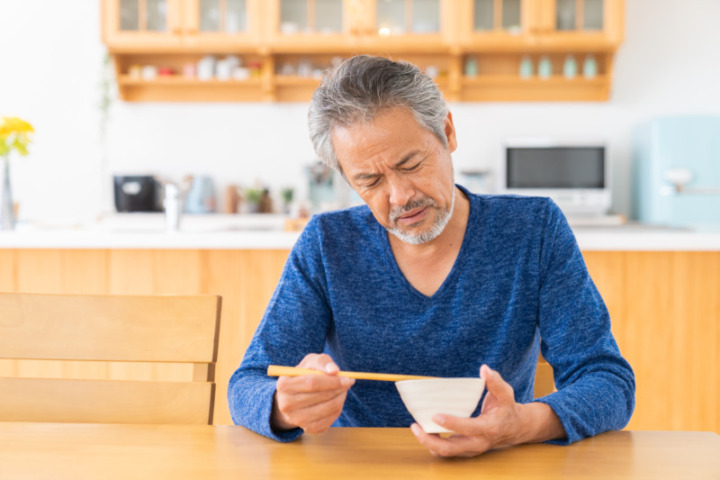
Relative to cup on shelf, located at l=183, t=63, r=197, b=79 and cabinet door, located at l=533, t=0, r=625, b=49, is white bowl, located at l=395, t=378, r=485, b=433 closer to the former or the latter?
cabinet door, located at l=533, t=0, r=625, b=49

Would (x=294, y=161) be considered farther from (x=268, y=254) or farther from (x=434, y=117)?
(x=434, y=117)

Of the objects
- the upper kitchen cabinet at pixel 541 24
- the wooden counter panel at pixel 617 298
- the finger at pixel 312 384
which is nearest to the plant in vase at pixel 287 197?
the upper kitchen cabinet at pixel 541 24

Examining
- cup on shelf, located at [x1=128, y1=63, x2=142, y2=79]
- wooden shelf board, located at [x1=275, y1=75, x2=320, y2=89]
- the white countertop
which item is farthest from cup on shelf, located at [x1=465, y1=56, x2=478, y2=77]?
the white countertop

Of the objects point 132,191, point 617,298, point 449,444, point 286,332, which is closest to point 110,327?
point 286,332

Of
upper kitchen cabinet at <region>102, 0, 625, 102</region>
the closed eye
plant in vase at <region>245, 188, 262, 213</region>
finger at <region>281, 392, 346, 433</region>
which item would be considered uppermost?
upper kitchen cabinet at <region>102, 0, 625, 102</region>

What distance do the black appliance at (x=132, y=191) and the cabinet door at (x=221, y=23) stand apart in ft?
2.84

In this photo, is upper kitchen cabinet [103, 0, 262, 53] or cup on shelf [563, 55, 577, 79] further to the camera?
cup on shelf [563, 55, 577, 79]

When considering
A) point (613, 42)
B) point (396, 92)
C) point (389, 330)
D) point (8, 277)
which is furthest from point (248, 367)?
point (613, 42)

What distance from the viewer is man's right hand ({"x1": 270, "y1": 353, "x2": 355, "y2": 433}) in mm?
805

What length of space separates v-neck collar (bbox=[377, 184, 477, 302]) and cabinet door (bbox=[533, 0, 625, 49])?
3125 millimetres

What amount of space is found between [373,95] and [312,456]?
525 millimetres

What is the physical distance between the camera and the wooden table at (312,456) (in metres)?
0.76

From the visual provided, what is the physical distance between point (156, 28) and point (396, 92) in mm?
3506

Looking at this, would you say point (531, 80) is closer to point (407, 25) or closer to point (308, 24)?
point (407, 25)
